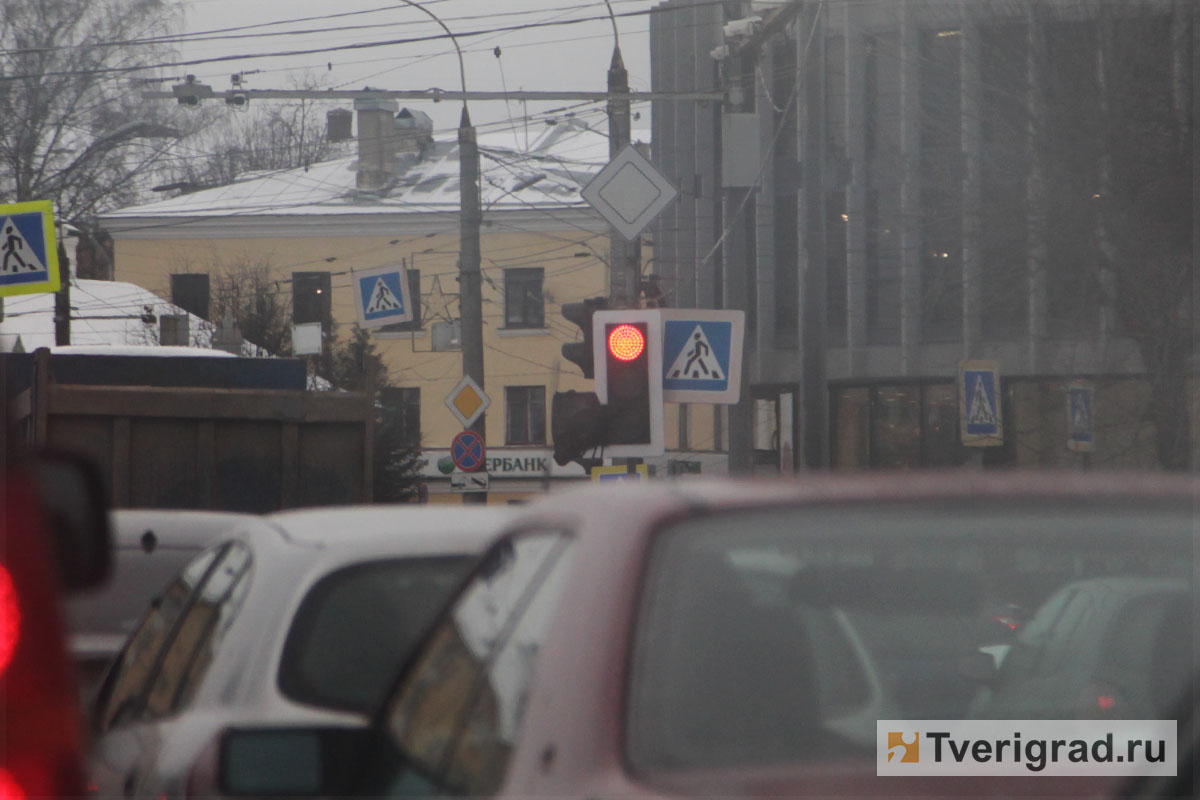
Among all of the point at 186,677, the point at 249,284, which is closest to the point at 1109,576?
the point at 186,677

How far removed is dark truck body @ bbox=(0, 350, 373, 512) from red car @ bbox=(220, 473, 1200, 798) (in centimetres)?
861

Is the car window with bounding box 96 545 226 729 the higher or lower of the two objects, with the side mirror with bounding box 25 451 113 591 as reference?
lower

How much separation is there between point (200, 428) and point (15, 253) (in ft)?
19.6

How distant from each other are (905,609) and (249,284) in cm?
4596

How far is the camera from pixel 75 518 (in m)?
2.40

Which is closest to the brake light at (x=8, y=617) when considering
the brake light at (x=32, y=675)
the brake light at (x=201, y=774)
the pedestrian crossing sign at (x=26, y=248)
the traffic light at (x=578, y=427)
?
the brake light at (x=32, y=675)

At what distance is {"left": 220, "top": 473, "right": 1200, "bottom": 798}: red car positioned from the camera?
77.3 inches

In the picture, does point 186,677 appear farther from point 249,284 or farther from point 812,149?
point 249,284

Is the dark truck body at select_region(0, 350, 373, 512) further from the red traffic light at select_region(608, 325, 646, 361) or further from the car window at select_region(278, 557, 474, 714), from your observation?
the car window at select_region(278, 557, 474, 714)

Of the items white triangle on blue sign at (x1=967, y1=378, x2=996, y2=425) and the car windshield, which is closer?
the car windshield

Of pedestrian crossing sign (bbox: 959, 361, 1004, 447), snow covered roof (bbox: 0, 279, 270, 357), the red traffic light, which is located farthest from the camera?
snow covered roof (bbox: 0, 279, 270, 357)

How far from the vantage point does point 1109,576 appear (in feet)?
8.02

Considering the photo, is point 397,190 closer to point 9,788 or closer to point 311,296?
point 311,296

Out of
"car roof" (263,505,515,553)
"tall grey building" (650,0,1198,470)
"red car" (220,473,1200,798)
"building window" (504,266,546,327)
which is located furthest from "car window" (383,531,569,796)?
"building window" (504,266,546,327)
